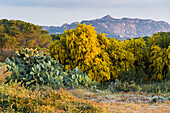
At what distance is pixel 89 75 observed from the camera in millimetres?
8969

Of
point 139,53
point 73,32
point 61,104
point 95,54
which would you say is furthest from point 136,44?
point 61,104

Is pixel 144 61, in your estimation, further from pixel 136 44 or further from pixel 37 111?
pixel 37 111

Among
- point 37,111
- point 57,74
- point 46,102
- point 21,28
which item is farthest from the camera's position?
point 21,28

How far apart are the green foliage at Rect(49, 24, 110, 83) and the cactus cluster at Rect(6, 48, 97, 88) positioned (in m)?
0.98

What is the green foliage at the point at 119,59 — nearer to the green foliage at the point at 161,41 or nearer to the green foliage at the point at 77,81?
the green foliage at the point at 161,41

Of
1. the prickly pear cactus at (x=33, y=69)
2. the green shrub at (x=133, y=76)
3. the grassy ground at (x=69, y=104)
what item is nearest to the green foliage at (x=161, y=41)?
the green shrub at (x=133, y=76)

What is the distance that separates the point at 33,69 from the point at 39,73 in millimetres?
285

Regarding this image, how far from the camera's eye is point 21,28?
1008 inches

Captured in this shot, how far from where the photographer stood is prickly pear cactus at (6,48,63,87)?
7.40 metres

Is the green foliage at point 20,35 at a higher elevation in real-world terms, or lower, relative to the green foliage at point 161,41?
higher

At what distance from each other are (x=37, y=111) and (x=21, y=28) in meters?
23.4

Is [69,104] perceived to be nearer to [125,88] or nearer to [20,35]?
[125,88]

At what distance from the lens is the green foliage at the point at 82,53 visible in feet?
29.8

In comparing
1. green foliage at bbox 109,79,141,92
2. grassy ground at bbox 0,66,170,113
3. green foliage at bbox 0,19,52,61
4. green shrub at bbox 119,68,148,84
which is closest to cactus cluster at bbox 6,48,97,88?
green foliage at bbox 109,79,141,92
